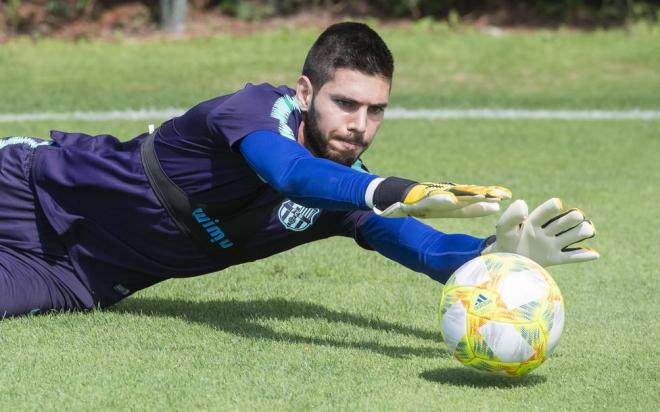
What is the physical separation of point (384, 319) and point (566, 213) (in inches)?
60.1

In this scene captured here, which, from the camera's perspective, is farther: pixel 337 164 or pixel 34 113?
pixel 34 113

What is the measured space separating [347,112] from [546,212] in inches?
40.6

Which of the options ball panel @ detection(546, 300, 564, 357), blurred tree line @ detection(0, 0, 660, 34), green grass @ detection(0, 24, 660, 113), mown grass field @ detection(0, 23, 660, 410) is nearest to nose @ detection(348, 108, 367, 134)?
mown grass field @ detection(0, 23, 660, 410)

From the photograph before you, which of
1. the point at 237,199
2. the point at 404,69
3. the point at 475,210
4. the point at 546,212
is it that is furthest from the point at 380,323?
the point at 404,69

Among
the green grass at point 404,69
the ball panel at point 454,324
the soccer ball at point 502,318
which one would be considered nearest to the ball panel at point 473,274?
the soccer ball at point 502,318

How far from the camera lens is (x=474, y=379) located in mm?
5168

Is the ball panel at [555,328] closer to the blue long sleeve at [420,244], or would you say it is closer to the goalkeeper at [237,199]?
the goalkeeper at [237,199]

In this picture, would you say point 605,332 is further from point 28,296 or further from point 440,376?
point 28,296

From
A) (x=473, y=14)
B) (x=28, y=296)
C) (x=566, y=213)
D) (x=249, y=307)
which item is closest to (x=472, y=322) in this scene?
(x=566, y=213)

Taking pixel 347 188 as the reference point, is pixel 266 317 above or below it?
below

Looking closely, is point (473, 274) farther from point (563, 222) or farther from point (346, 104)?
point (346, 104)

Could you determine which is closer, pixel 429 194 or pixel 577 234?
pixel 429 194

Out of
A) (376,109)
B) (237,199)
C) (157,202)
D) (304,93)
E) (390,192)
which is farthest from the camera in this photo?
(157,202)

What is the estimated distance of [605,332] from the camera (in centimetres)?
607
